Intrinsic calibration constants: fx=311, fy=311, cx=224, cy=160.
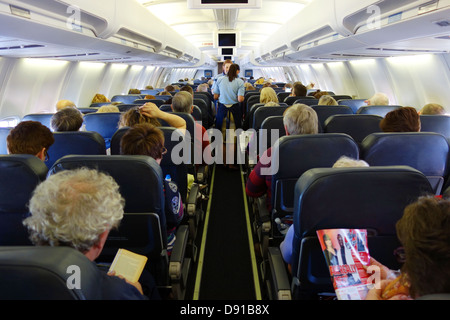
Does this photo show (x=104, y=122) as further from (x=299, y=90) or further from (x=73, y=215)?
(x=299, y=90)

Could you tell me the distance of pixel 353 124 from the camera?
386cm

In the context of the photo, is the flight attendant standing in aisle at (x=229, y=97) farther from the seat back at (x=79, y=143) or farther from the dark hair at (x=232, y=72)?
the seat back at (x=79, y=143)

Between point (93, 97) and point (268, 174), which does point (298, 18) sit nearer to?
point (268, 174)

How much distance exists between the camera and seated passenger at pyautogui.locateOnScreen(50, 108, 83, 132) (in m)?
3.22

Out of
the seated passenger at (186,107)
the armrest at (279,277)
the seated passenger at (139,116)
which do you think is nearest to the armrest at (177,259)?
the armrest at (279,277)

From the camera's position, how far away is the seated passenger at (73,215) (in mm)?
1168

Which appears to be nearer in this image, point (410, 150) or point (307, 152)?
point (307, 152)

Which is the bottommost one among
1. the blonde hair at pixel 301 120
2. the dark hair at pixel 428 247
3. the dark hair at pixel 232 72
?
the dark hair at pixel 428 247

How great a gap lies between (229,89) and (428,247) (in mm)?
6531

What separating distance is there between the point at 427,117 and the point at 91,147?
3.93 metres

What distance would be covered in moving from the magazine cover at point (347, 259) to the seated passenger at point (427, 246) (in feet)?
0.86

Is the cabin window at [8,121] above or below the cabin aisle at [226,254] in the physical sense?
above

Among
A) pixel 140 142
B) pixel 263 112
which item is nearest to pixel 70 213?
pixel 140 142
